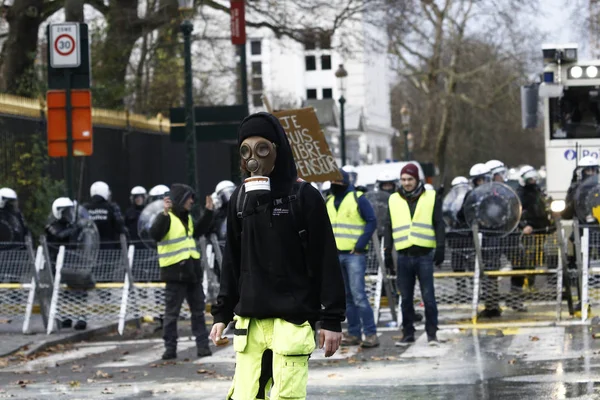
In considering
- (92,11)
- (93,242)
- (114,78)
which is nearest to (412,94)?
(92,11)

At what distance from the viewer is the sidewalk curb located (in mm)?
15016

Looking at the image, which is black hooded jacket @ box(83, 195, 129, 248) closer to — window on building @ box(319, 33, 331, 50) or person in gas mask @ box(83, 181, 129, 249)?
person in gas mask @ box(83, 181, 129, 249)

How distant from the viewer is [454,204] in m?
19.4

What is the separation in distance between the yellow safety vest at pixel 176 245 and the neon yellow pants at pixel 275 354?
24.5 feet

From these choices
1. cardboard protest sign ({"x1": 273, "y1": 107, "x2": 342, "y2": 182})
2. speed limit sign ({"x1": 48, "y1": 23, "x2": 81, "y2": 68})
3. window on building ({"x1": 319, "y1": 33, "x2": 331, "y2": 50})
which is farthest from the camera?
window on building ({"x1": 319, "y1": 33, "x2": 331, "y2": 50})

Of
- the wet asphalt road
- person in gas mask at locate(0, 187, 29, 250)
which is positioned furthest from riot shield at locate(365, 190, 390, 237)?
person in gas mask at locate(0, 187, 29, 250)

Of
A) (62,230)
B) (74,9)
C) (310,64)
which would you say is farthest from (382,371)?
(310,64)

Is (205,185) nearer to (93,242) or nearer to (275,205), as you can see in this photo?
(93,242)

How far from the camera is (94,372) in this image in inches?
506

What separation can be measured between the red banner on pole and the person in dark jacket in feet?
56.1

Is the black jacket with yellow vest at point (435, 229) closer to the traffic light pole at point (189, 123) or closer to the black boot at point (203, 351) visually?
the black boot at point (203, 351)

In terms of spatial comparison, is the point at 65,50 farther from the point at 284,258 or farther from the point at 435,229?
the point at 284,258

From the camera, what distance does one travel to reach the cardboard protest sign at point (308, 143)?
14.6 meters

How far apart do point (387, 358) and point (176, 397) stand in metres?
2.98
